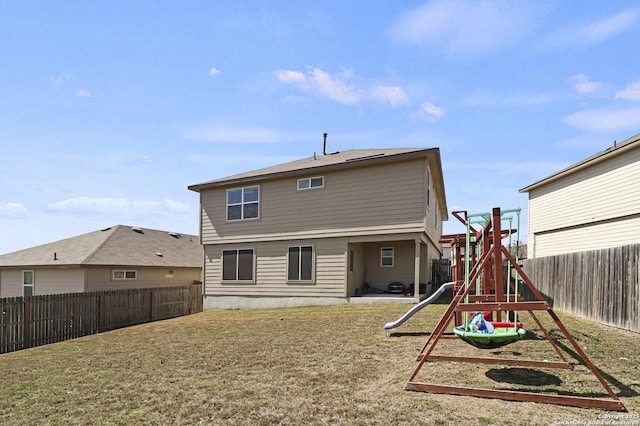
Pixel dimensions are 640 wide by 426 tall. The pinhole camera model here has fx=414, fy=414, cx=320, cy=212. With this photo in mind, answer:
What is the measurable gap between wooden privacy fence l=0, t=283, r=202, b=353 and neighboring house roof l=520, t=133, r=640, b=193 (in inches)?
750

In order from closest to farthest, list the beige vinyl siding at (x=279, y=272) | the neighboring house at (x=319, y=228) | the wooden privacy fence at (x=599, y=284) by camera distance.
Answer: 1. the wooden privacy fence at (x=599, y=284)
2. the neighboring house at (x=319, y=228)
3. the beige vinyl siding at (x=279, y=272)

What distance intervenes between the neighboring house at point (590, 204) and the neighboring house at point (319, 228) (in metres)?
5.68

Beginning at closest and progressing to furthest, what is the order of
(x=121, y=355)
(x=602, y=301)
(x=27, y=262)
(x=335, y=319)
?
(x=121, y=355), (x=602, y=301), (x=335, y=319), (x=27, y=262)

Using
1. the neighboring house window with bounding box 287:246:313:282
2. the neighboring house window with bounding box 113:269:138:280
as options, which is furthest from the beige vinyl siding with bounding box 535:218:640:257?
the neighboring house window with bounding box 113:269:138:280

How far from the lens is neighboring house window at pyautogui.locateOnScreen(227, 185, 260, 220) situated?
19812 mm

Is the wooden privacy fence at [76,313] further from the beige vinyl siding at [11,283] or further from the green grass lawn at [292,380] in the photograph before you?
the beige vinyl siding at [11,283]

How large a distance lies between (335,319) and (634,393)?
8.15 m

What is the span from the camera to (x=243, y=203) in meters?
20.2

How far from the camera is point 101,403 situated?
5996 millimetres

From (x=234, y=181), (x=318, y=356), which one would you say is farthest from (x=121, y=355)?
(x=234, y=181)

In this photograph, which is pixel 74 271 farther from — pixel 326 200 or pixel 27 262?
Answer: pixel 326 200

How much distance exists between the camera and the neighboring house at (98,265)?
870 inches

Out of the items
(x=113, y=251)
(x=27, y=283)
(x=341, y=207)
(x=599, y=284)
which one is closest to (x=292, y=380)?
(x=599, y=284)

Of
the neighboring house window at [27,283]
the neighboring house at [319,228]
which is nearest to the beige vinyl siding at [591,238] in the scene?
the neighboring house at [319,228]
